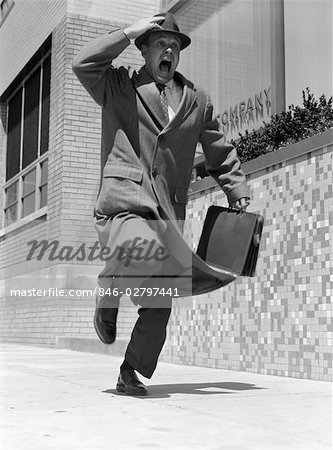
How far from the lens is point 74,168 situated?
1113 cm

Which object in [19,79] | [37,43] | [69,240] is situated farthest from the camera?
[19,79]

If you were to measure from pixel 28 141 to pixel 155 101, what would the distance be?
1052 centimetres

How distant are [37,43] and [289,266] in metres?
9.22

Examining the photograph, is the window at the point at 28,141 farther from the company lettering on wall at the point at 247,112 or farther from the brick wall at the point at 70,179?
the company lettering on wall at the point at 247,112

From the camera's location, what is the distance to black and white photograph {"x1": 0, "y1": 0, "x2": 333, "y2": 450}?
300 cm

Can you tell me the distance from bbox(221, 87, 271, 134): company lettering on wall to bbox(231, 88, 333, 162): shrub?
0.82 metres

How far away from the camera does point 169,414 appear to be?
3016mm

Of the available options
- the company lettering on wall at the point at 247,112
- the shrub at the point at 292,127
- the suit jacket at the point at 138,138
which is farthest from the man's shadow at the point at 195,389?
the company lettering on wall at the point at 247,112

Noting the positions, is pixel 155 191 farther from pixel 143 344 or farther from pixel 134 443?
pixel 134 443

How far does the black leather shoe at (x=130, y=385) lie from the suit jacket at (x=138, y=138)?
0.73 m

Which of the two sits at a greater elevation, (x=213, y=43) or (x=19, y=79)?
(x=19, y=79)

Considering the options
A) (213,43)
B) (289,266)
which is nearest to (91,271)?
(213,43)

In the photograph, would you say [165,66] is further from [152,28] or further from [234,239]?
[234,239]

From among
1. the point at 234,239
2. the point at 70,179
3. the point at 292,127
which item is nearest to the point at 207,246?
the point at 234,239
